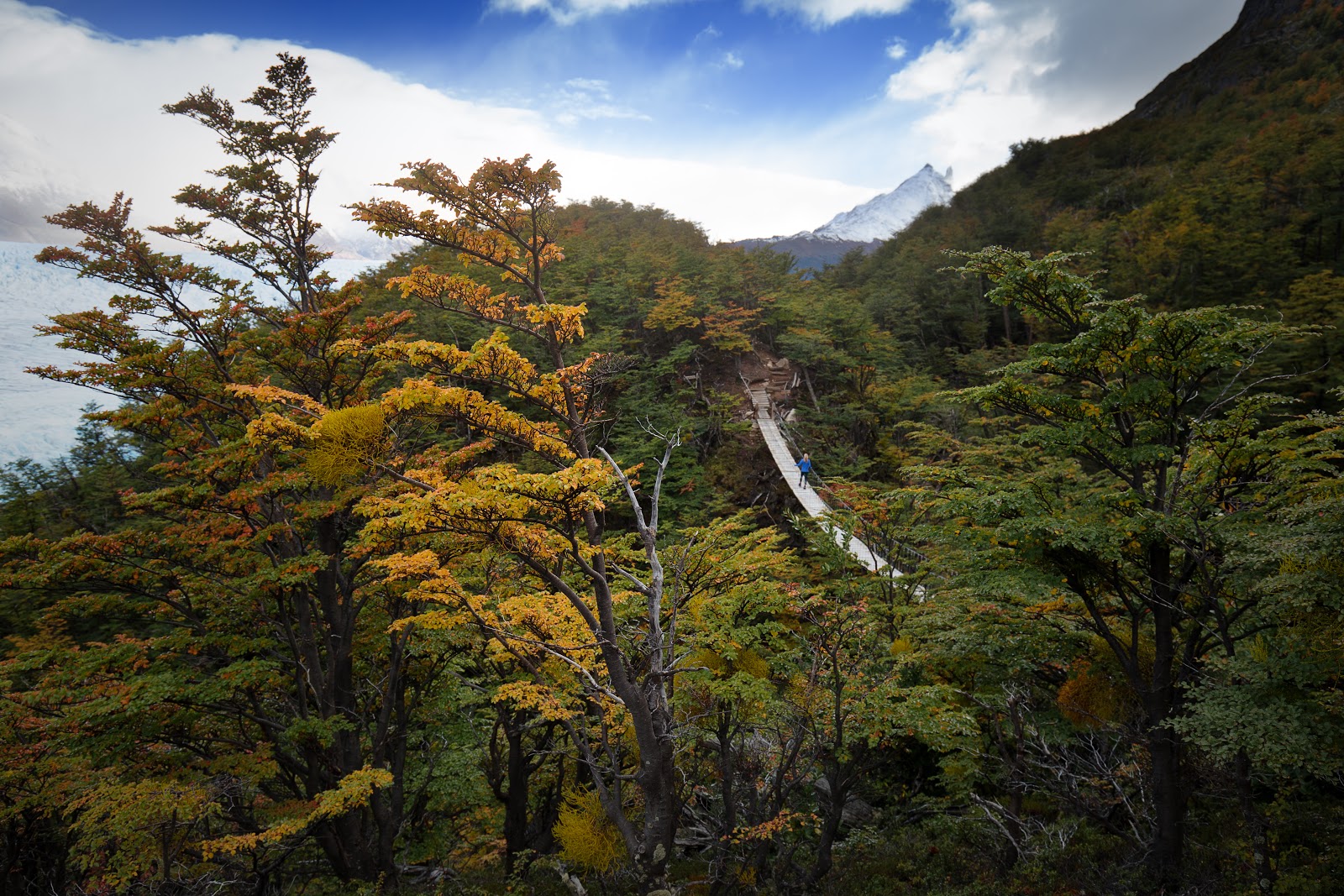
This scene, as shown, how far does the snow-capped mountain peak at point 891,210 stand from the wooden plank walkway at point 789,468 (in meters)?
61.4

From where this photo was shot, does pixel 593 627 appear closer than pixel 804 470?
Yes

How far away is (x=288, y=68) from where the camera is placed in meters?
10.1

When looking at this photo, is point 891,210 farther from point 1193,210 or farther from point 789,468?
point 789,468

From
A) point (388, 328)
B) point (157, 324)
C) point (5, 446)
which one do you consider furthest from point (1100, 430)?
point (5, 446)

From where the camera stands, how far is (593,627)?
24.2 ft

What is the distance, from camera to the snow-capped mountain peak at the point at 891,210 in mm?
78812

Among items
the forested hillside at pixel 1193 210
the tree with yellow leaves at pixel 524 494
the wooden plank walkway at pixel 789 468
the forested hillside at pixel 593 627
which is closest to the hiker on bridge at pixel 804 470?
the wooden plank walkway at pixel 789 468

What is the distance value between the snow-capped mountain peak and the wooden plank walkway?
61.4 m

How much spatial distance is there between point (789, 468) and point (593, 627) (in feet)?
45.8

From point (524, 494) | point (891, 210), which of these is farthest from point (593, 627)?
point (891, 210)

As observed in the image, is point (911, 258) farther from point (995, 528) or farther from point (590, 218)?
point (995, 528)

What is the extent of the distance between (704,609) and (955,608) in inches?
146

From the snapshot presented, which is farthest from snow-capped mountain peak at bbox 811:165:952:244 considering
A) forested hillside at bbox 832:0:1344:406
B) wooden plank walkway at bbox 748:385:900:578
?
wooden plank walkway at bbox 748:385:900:578

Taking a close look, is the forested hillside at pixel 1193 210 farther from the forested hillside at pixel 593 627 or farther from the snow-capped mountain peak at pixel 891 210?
the snow-capped mountain peak at pixel 891 210
